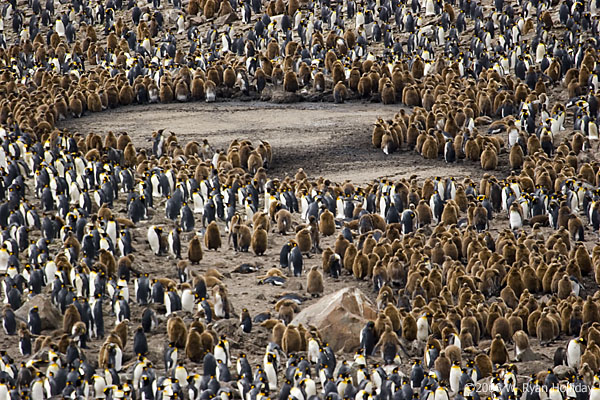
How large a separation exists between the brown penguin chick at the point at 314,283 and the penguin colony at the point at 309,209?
0.20 feet

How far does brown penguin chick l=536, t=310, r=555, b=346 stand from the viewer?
18.8m

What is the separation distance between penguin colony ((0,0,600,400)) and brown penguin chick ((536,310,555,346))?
0.72ft

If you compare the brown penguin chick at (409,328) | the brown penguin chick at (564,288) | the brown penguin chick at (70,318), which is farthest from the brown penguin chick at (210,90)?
the brown penguin chick at (409,328)

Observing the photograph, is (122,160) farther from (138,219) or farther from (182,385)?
(182,385)

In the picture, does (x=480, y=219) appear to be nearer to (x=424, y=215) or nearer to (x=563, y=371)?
(x=424, y=215)

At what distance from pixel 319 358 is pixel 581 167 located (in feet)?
36.4

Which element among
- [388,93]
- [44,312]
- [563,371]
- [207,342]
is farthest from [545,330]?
[388,93]

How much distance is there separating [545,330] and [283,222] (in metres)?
7.07

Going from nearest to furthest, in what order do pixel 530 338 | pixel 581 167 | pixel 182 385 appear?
pixel 182 385
pixel 530 338
pixel 581 167

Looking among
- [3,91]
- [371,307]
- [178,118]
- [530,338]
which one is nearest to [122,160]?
[178,118]

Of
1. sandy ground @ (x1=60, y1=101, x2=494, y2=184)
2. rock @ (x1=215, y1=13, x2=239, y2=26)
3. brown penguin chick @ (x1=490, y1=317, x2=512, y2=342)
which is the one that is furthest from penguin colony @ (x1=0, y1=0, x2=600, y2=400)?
sandy ground @ (x1=60, y1=101, x2=494, y2=184)

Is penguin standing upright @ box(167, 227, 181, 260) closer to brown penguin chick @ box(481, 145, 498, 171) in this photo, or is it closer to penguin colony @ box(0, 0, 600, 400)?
penguin colony @ box(0, 0, 600, 400)

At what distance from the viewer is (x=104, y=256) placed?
69.0 feet

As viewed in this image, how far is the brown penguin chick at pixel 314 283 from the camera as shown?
20812 millimetres
